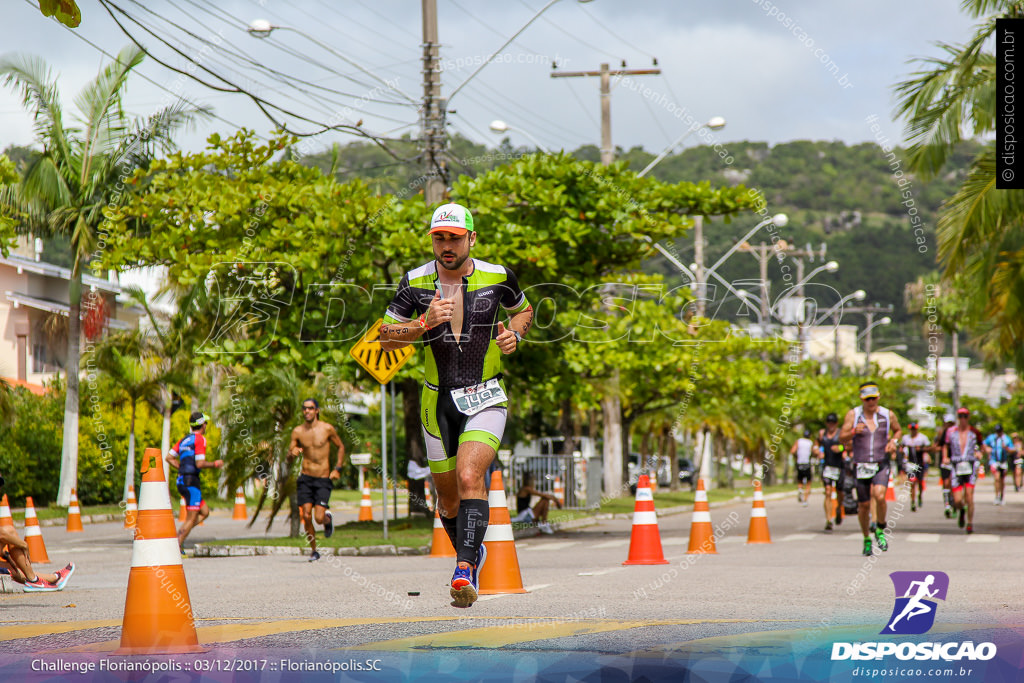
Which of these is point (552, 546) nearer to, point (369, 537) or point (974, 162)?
point (369, 537)

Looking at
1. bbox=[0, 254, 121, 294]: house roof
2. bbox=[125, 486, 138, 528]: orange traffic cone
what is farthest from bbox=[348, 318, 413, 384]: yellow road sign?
bbox=[0, 254, 121, 294]: house roof

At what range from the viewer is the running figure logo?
645cm

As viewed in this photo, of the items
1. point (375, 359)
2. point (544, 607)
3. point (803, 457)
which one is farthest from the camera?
point (803, 457)

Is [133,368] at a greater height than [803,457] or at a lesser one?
greater

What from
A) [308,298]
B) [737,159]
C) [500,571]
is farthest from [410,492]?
[737,159]

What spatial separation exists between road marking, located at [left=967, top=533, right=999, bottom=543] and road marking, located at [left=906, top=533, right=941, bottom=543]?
18.6 inches

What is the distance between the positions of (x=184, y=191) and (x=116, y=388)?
10.1 metres

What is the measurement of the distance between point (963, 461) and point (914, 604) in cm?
1505

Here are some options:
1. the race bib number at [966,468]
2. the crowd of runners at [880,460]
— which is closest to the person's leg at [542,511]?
the crowd of runners at [880,460]

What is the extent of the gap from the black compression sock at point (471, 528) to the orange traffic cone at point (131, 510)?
45.9 ft

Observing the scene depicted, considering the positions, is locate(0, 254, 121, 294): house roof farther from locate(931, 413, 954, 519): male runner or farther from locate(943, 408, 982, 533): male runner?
locate(931, 413, 954, 519): male runner

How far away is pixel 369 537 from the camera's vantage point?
1983 centimetres

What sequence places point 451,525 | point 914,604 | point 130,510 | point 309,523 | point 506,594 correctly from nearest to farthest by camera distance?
point 914,604 → point 451,525 → point 506,594 → point 309,523 → point 130,510

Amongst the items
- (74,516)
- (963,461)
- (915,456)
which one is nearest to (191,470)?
Answer: (74,516)
